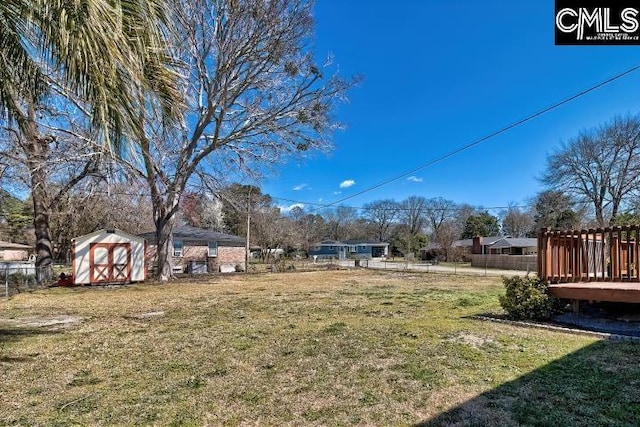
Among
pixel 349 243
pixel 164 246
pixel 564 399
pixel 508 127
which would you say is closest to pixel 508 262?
pixel 508 127

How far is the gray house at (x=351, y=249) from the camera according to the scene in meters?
54.5

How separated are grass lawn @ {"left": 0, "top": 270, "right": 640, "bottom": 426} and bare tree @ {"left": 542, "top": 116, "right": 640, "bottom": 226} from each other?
29.3 meters

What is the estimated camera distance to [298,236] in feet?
141

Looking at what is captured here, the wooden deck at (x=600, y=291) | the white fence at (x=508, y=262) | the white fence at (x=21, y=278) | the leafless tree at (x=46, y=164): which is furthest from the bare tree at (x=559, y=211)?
the white fence at (x=21, y=278)

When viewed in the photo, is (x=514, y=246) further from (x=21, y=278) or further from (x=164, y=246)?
(x=21, y=278)

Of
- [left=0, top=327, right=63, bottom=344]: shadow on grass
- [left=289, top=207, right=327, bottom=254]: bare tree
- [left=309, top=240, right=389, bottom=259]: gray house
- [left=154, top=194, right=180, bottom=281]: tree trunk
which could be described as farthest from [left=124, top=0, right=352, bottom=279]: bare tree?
[left=309, top=240, right=389, bottom=259]: gray house

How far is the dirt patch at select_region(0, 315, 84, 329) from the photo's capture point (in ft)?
21.1

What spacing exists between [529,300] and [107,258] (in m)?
14.4

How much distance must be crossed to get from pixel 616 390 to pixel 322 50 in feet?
47.7

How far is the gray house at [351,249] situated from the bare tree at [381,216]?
5.62 m

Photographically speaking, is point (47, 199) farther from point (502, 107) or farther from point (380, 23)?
point (502, 107)

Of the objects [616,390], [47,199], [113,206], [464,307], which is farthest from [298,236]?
[616,390]

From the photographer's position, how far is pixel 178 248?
23578 mm

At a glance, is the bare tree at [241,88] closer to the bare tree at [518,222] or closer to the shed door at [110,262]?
the shed door at [110,262]
